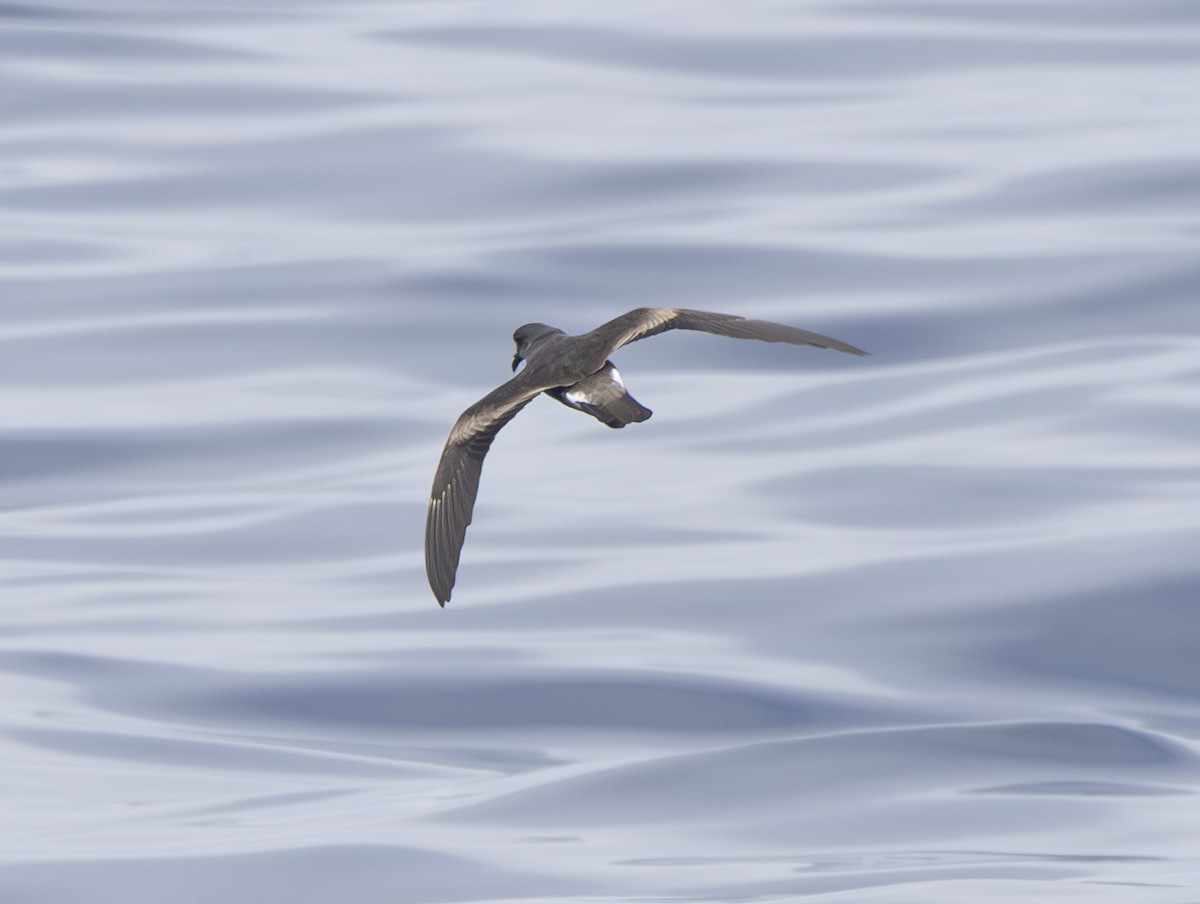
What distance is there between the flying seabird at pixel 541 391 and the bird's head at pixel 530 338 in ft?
0.38

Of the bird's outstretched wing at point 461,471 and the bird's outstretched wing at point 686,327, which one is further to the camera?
the bird's outstretched wing at point 461,471

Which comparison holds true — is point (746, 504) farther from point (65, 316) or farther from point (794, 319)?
point (65, 316)


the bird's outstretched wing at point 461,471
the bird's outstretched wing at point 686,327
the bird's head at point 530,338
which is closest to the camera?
the bird's outstretched wing at point 686,327

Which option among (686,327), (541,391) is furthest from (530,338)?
(541,391)

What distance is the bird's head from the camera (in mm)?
6680

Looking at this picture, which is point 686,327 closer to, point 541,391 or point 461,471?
point 541,391

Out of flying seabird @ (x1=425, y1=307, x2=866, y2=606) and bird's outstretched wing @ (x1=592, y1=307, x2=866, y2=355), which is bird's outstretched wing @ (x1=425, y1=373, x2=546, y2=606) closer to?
flying seabird @ (x1=425, y1=307, x2=866, y2=606)

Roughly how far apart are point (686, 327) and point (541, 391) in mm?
564

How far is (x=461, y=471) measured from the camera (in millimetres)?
6250

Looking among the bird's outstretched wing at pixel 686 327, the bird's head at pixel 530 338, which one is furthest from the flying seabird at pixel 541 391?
the bird's head at pixel 530 338

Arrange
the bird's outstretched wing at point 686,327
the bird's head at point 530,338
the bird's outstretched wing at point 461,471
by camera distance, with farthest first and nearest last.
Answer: the bird's head at point 530,338 < the bird's outstretched wing at point 461,471 < the bird's outstretched wing at point 686,327

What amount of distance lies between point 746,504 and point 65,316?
5981mm

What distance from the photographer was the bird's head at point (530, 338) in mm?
6680

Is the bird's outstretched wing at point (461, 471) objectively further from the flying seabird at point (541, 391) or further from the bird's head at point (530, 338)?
the bird's head at point (530, 338)
